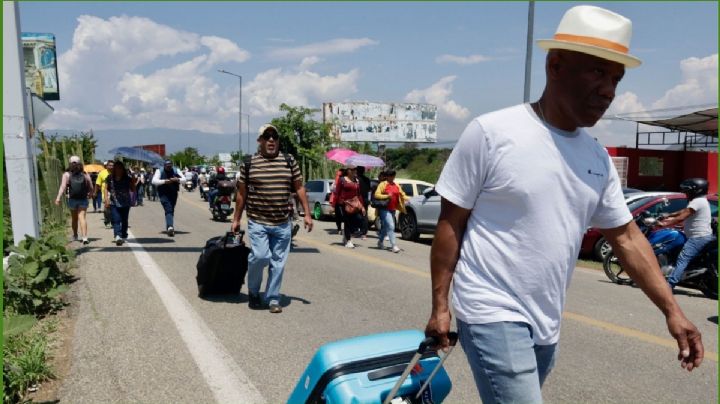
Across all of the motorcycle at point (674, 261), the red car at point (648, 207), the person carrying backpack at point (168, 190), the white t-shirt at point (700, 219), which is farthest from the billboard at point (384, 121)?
the white t-shirt at point (700, 219)

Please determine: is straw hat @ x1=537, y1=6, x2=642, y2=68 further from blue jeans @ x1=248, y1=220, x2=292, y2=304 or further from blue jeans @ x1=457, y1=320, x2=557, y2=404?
blue jeans @ x1=248, y1=220, x2=292, y2=304

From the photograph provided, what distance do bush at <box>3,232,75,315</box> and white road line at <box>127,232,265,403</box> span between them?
3.71 feet

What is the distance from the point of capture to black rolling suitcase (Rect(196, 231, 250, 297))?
6.82 meters

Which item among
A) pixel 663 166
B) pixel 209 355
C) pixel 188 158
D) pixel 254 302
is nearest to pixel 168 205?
pixel 254 302

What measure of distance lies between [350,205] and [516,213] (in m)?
10.6

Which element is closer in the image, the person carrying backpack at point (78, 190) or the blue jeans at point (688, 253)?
the blue jeans at point (688, 253)

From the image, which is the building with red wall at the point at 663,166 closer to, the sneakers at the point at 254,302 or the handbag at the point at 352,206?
the handbag at the point at 352,206

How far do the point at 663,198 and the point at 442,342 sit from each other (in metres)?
10.6

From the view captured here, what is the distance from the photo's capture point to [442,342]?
234cm

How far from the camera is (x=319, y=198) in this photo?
2150 cm

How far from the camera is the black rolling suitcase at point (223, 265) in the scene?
268 inches

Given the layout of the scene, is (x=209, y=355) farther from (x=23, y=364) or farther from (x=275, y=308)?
(x=275, y=308)

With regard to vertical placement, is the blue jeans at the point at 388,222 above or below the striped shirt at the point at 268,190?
below

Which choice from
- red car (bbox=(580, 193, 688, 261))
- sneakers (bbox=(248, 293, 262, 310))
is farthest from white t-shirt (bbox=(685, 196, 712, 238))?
sneakers (bbox=(248, 293, 262, 310))
